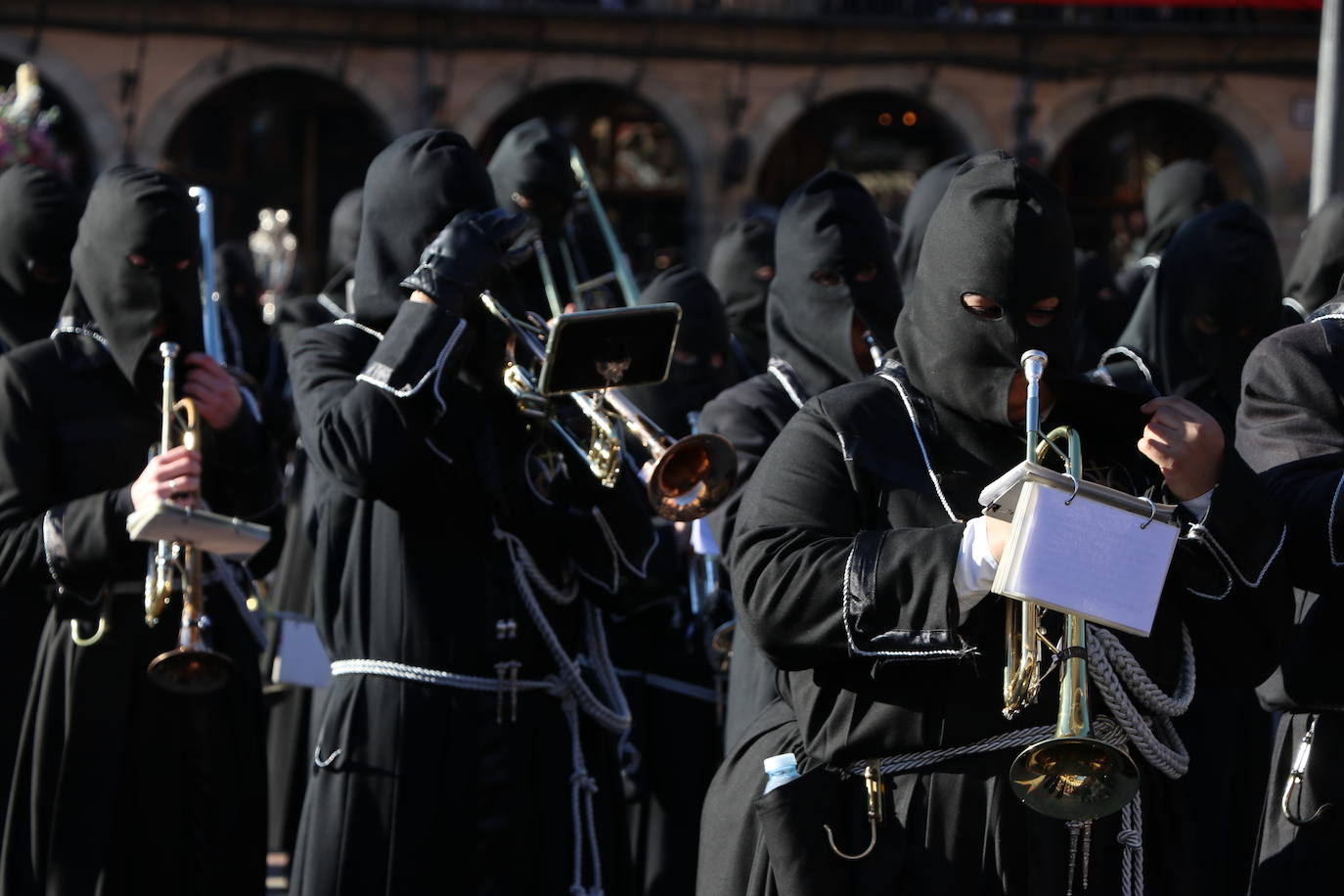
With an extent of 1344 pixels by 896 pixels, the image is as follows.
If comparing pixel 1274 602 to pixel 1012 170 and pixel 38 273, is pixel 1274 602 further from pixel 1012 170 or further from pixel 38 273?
pixel 38 273

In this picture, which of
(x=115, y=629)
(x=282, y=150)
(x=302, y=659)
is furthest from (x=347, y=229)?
(x=282, y=150)

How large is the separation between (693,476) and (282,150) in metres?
20.6

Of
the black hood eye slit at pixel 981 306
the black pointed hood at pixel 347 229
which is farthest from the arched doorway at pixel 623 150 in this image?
the black hood eye slit at pixel 981 306

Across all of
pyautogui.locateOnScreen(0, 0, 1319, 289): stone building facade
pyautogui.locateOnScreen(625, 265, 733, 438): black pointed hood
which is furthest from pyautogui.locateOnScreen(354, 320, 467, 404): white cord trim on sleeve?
pyautogui.locateOnScreen(0, 0, 1319, 289): stone building facade

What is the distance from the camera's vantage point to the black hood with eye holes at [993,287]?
12.0ft

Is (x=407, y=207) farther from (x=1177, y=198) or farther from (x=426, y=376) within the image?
(x=1177, y=198)

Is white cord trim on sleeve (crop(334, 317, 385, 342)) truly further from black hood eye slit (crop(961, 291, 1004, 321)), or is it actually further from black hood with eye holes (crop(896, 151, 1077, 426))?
black hood eye slit (crop(961, 291, 1004, 321))

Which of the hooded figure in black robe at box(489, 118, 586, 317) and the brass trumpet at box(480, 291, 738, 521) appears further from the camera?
the hooded figure in black robe at box(489, 118, 586, 317)

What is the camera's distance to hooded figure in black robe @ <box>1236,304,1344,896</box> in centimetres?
424

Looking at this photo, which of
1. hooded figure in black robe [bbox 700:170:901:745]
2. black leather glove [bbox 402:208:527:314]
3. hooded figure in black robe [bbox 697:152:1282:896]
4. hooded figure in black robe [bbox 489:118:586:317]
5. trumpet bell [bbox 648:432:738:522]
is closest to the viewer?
hooded figure in black robe [bbox 697:152:1282:896]

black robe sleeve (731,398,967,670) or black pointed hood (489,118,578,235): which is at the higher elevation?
black pointed hood (489,118,578,235)

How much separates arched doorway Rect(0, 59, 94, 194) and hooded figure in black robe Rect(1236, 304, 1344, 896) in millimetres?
19471

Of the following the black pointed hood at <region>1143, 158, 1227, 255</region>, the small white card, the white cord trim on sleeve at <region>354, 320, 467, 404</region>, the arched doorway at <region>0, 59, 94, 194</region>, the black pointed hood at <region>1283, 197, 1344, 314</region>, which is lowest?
the small white card

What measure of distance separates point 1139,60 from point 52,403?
20731mm
